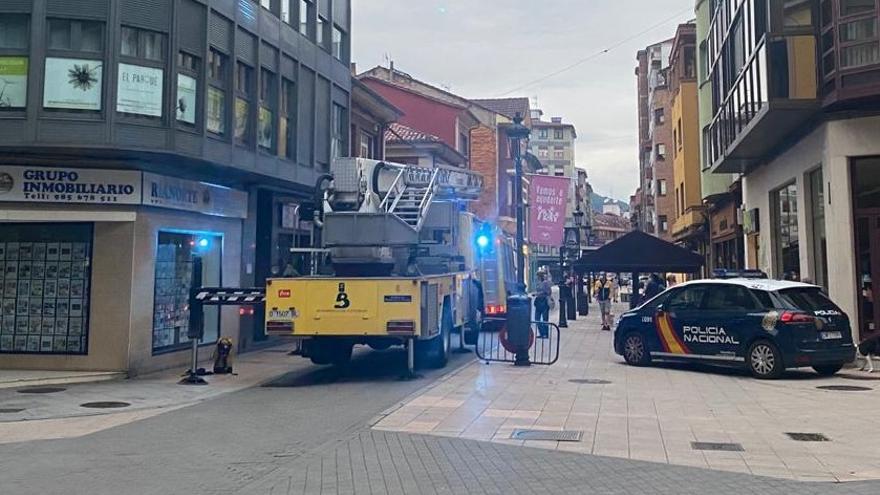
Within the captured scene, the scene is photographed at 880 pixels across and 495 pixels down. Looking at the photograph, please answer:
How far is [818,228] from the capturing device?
1694 cm

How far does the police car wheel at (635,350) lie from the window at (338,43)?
1169 cm

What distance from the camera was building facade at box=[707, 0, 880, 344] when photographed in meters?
14.5

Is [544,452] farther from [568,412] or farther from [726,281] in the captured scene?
[726,281]

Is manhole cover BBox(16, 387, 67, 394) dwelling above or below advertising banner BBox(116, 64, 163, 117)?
below

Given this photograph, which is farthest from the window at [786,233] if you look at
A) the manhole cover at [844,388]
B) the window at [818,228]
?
the manhole cover at [844,388]

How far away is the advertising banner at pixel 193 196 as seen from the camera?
1467cm

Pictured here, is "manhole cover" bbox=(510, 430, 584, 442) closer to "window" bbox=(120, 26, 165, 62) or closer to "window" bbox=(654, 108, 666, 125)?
"window" bbox=(120, 26, 165, 62)

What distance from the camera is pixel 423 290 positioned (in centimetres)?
1284

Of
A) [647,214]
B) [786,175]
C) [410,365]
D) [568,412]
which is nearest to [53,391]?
[410,365]

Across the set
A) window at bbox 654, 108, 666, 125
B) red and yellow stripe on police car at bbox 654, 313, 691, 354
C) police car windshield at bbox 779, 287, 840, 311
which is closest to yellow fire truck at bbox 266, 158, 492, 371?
red and yellow stripe on police car at bbox 654, 313, 691, 354

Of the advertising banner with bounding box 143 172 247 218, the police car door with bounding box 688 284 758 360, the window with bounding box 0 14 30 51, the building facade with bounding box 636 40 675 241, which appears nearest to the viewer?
the police car door with bounding box 688 284 758 360

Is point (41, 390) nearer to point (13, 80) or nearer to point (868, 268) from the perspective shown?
point (13, 80)

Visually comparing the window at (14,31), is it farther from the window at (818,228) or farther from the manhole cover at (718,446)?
the window at (818,228)

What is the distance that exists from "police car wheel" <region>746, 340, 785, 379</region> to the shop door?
11.0 ft
